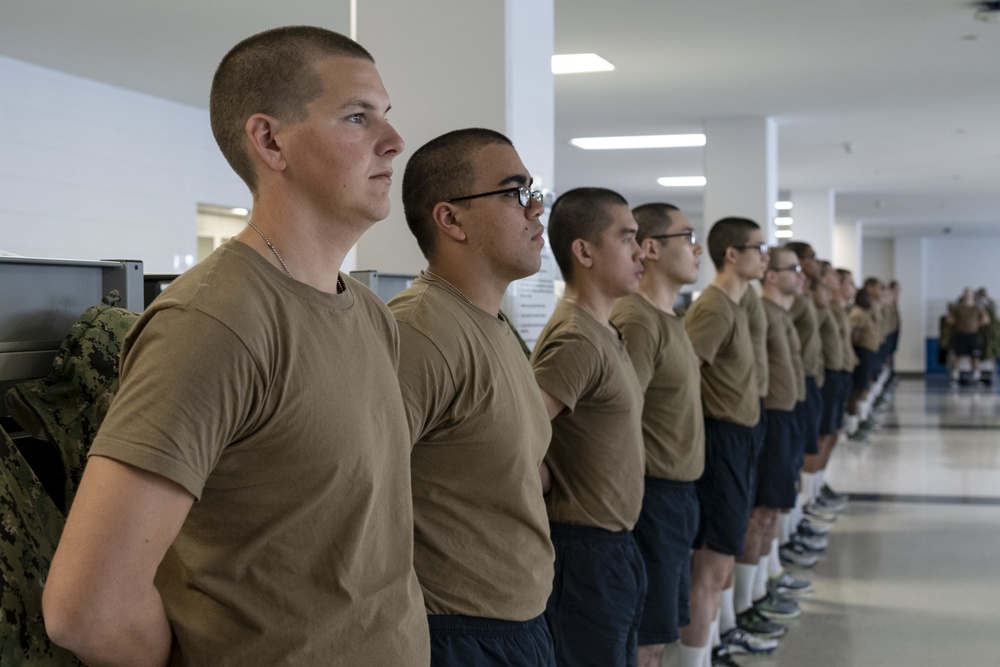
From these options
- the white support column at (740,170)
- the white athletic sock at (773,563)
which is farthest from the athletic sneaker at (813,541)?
the white support column at (740,170)

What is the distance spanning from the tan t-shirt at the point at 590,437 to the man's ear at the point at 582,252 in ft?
1.15

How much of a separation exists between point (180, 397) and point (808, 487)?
7158mm

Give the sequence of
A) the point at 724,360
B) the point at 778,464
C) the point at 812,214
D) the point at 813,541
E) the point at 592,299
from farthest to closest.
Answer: the point at 812,214 → the point at 813,541 → the point at 778,464 → the point at 724,360 → the point at 592,299

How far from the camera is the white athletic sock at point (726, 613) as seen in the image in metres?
4.88

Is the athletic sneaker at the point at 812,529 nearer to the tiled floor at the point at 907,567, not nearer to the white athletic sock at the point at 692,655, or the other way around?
the tiled floor at the point at 907,567

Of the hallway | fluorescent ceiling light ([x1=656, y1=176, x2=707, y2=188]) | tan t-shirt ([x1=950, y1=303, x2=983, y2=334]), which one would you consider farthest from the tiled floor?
tan t-shirt ([x1=950, y1=303, x2=983, y2=334])

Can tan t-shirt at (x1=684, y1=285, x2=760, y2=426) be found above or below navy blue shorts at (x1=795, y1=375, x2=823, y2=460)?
above

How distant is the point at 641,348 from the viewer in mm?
3365

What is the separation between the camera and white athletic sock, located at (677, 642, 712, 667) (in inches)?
161

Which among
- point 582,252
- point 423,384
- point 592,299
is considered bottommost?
point 423,384

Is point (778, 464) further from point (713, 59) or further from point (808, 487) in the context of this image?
point (713, 59)

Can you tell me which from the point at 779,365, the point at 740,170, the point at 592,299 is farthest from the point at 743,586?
the point at 740,170

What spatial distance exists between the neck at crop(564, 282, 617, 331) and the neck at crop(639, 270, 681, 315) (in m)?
0.59

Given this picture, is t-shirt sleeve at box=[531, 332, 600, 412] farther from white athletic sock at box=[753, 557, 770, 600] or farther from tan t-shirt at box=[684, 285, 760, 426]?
white athletic sock at box=[753, 557, 770, 600]
